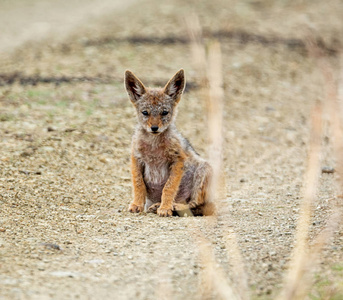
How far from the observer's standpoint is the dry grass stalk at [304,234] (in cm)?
227

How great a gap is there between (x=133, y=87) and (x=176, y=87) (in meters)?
0.52

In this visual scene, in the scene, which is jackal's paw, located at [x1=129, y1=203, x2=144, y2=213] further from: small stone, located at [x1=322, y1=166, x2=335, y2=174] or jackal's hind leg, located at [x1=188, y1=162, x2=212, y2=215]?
small stone, located at [x1=322, y1=166, x2=335, y2=174]

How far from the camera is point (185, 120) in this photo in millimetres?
9602

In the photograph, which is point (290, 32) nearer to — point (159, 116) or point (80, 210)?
point (159, 116)

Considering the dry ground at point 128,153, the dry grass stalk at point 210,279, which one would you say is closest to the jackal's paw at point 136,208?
the dry ground at point 128,153

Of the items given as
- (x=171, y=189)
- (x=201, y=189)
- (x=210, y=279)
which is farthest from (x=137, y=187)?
(x=210, y=279)

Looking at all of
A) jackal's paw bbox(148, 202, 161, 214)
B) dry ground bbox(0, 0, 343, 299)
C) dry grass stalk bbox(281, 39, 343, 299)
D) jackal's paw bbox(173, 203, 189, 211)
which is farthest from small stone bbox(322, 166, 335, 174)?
jackal's paw bbox(148, 202, 161, 214)

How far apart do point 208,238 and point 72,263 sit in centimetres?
130

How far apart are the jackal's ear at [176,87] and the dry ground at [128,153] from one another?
1.40m

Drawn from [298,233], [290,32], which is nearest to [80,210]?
[298,233]

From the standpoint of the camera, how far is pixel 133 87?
643 centimetres

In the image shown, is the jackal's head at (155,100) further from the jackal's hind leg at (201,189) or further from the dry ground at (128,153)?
the dry ground at (128,153)

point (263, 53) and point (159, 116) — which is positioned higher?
point (263, 53)

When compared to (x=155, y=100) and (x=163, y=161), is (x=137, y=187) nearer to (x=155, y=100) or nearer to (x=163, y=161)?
(x=163, y=161)
